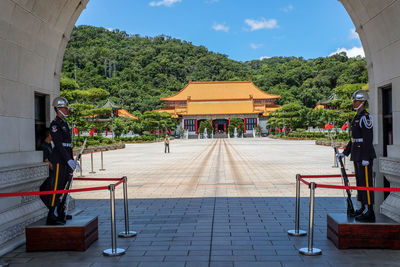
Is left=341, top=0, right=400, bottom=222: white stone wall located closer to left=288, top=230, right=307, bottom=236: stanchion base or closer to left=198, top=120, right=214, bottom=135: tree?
left=288, top=230, right=307, bottom=236: stanchion base

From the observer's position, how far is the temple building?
194 ft

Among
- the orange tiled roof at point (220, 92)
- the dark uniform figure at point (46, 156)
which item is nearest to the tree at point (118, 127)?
the orange tiled roof at point (220, 92)

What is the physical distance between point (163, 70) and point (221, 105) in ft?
101

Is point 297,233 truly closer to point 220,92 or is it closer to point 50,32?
point 50,32

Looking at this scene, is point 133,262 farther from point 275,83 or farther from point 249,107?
point 275,83

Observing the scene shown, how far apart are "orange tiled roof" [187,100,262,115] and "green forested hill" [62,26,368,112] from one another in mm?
8194

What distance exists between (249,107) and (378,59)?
55446 millimetres

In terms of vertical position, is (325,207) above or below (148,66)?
below

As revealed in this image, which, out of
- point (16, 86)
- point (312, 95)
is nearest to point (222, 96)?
point (312, 95)

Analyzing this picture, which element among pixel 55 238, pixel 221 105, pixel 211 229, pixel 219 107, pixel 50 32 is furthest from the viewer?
pixel 221 105

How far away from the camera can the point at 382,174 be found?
16.3ft

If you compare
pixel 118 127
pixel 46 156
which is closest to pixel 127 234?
pixel 46 156

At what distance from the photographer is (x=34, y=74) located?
5000 millimetres

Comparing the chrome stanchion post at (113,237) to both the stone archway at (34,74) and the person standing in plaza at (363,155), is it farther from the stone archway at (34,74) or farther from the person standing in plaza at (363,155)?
the person standing in plaza at (363,155)
